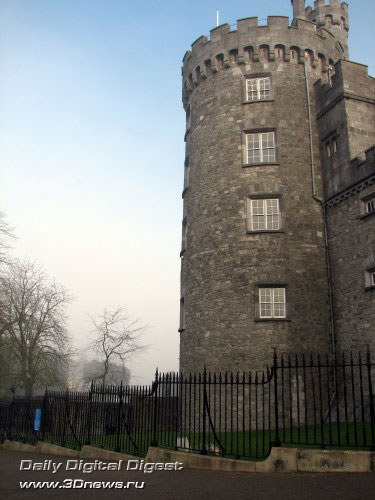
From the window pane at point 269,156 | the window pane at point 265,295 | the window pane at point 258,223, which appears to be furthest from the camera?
the window pane at point 269,156

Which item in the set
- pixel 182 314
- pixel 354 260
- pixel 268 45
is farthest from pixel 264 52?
pixel 182 314

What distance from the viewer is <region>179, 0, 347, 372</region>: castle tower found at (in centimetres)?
2123

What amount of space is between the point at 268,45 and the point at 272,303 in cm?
1316

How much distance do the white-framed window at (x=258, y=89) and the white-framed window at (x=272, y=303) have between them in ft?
31.9

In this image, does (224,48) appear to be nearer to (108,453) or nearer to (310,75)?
(310,75)

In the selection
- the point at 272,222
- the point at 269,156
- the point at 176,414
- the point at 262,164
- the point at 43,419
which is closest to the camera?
the point at 176,414

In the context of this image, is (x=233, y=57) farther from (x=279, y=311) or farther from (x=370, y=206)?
(x=279, y=311)

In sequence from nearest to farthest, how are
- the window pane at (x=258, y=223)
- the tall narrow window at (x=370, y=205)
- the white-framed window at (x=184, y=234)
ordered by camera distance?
the tall narrow window at (x=370, y=205) < the window pane at (x=258, y=223) < the white-framed window at (x=184, y=234)

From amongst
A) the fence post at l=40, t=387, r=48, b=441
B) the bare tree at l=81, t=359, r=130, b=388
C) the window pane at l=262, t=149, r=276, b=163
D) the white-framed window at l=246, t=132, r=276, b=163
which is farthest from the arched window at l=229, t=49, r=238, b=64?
the fence post at l=40, t=387, r=48, b=441

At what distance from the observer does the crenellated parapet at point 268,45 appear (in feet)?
80.6

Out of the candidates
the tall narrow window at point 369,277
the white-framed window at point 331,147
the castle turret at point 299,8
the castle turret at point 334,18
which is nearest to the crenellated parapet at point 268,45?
A: the white-framed window at point 331,147

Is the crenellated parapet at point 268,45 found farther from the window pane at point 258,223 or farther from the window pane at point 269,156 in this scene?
the window pane at point 258,223

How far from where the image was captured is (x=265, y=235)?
22.1m

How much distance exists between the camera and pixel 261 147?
23.6m
